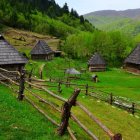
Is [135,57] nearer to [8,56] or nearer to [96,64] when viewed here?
[96,64]

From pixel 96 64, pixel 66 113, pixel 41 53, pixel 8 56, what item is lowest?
pixel 96 64

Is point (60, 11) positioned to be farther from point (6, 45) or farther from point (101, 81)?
point (6, 45)

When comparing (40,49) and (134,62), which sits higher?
(40,49)

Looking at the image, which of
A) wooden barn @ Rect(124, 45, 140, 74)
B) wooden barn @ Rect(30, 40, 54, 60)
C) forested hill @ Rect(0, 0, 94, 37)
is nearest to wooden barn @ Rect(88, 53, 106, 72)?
wooden barn @ Rect(124, 45, 140, 74)

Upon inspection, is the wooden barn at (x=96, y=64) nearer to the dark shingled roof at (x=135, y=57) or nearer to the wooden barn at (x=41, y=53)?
the dark shingled roof at (x=135, y=57)

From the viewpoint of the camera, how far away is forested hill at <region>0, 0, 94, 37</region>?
10744cm

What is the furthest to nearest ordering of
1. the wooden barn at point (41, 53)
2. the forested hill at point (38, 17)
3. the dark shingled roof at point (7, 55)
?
the forested hill at point (38, 17)
the wooden barn at point (41, 53)
the dark shingled roof at point (7, 55)

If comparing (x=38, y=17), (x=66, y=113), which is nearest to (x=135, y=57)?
(x=66, y=113)

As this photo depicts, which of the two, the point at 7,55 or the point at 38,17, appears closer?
the point at 7,55

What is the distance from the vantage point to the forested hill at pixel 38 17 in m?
107

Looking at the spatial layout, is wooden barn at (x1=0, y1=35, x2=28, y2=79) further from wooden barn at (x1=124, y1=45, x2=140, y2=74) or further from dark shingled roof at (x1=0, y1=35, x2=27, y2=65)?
wooden barn at (x1=124, y1=45, x2=140, y2=74)

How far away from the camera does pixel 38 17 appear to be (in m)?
122

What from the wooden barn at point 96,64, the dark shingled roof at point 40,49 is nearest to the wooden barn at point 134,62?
the wooden barn at point 96,64

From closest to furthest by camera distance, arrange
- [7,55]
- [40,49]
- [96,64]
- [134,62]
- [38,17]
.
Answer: [7,55] → [134,62] → [96,64] → [40,49] → [38,17]
